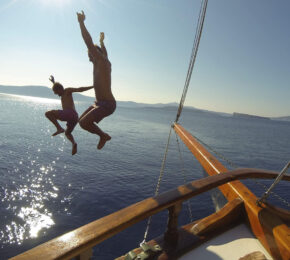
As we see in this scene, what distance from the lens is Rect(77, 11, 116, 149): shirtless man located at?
3.37m

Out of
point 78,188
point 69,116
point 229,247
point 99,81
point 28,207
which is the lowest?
point 28,207

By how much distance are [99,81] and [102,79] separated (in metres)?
0.07

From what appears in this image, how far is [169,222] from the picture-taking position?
297 centimetres

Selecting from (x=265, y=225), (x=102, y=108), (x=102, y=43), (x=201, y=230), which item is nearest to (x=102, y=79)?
(x=102, y=108)

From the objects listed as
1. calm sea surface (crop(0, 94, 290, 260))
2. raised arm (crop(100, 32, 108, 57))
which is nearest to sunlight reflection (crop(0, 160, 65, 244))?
calm sea surface (crop(0, 94, 290, 260))

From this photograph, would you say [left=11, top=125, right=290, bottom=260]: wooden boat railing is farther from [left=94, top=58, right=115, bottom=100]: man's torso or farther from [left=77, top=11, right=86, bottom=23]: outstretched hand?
[left=77, top=11, right=86, bottom=23]: outstretched hand

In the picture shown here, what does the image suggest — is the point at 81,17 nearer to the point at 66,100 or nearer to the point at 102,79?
the point at 102,79

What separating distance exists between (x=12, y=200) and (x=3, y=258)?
6.76 meters

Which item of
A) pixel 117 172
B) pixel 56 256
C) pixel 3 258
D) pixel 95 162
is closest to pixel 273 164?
pixel 117 172

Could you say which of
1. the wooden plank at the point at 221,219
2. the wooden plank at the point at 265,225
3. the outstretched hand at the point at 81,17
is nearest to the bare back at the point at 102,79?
the outstretched hand at the point at 81,17

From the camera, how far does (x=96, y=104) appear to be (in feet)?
11.9

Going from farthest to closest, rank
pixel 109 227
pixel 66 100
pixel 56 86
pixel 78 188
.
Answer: pixel 78 188
pixel 66 100
pixel 56 86
pixel 109 227

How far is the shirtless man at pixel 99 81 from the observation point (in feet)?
11.0

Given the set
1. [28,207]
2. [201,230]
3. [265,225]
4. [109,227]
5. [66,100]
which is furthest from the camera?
[28,207]
